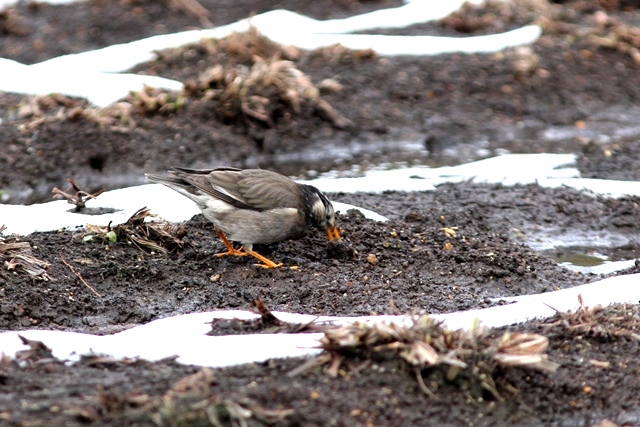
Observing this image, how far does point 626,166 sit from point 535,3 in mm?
5142

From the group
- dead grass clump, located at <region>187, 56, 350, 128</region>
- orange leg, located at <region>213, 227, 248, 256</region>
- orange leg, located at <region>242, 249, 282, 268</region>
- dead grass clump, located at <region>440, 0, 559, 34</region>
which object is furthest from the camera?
dead grass clump, located at <region>440, 0, 559, 34</region>

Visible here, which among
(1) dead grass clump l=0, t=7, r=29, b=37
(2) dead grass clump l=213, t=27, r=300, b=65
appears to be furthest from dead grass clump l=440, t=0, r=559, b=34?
(1) dead grass clump l=0, t=7, r=29, b=37

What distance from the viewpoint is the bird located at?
6746 millimetres

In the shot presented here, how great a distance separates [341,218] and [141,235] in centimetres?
165

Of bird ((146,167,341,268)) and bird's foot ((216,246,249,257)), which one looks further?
bird's foot ((216,246,249,257))

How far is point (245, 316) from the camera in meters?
5.47

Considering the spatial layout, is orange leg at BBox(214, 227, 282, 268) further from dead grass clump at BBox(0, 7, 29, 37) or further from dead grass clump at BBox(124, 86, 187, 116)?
dead grass clump at BBox(0, 7, 29, 37)

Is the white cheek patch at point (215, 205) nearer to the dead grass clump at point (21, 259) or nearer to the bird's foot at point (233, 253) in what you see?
the bird's foot at point (233, 253)

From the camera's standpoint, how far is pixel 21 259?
20.2 feet

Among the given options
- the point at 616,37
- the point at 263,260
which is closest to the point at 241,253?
the point at 263,260

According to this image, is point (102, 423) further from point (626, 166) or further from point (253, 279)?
point (626, 166)

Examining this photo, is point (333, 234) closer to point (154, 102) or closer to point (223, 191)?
point (223, 191)

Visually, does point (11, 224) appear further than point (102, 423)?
Yes

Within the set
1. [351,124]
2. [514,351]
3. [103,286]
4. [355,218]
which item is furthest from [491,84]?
[514,351]
